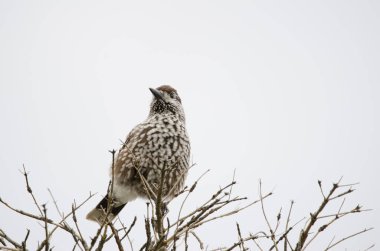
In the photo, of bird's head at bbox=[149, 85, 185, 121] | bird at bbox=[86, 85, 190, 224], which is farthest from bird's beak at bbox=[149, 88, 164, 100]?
bird at bbox=[86, 85, 190, 224]

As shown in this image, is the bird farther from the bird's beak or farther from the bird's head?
the bird's beak

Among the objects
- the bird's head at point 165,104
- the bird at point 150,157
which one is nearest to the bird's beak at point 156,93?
the bird's head at point 165,104

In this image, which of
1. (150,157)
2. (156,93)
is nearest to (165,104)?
(156,93)

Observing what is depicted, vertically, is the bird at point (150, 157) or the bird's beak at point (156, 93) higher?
the bird's beak at point (156, 93)

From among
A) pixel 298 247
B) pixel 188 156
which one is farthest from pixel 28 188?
pixel 188 156

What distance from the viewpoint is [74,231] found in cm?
292

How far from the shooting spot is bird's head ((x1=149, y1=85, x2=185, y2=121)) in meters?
6.35

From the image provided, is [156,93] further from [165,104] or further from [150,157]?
[150,157]

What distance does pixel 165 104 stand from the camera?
639cm

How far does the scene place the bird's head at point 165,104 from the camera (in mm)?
6352

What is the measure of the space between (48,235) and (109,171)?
3.50 metres

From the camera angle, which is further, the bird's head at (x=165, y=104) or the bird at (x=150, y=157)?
the bird's head at (x=165, y=104)

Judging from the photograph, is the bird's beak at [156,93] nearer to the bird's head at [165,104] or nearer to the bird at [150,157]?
the bird's head at [165,104]

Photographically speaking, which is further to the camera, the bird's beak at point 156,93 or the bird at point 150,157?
the bird's beak at point 156,93
